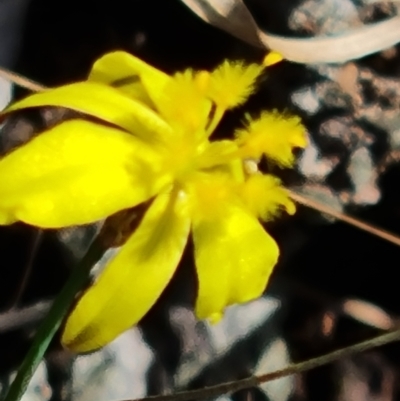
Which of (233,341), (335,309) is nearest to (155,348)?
(233,341)

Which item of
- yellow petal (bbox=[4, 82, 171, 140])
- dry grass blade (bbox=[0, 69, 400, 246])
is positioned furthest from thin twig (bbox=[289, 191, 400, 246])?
yellow petal (bbox=[4, 82, 171, 140])

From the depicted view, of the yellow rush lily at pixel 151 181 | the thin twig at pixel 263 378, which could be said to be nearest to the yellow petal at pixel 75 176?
the yellow rush lily at pixel 151 181

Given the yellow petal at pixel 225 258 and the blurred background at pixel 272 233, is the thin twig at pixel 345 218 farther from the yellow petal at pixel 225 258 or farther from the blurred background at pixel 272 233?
the yellow petal at pixel 225 258

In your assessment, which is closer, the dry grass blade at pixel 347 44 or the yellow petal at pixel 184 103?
the yellow petal at pixel 184 103

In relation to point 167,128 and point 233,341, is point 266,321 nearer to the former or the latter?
point 233,341

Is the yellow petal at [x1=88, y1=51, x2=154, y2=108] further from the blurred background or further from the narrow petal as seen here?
the blurred background

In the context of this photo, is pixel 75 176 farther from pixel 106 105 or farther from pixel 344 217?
pixel 344 217

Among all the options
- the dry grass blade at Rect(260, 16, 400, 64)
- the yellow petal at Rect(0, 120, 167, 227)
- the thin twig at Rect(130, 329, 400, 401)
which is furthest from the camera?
the dry grass blade at Rect(260, 16, 400, 64)
